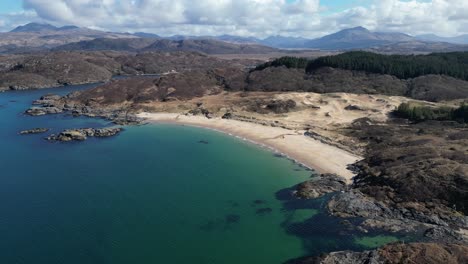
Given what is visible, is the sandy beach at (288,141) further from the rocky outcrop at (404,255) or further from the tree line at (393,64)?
the tree line at (393,64)

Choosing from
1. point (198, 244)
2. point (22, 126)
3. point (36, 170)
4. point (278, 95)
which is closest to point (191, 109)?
point (278, 95)

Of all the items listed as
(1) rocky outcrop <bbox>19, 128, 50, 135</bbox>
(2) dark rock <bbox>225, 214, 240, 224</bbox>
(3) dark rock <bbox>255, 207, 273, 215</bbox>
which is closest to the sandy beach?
(3) dark rock <bbox>255, 207, 273, 215</bbox>

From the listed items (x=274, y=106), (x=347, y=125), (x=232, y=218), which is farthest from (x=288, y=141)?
(x=232, y=218)

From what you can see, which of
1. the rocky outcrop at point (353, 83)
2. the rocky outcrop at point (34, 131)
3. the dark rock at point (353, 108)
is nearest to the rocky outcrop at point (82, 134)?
the rocky outcrop at point (34, 131)

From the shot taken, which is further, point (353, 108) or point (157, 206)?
point (353, 108)

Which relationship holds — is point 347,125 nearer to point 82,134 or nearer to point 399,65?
point 399,65

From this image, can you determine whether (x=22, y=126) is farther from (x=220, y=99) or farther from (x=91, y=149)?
(x=220, y=99)

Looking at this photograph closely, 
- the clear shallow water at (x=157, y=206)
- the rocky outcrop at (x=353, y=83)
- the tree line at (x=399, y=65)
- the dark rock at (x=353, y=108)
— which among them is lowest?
the clear shallow water at (x=157, y=206)
